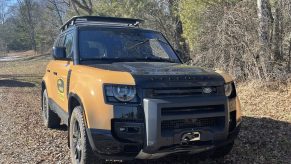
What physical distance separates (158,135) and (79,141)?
1250 millimetres

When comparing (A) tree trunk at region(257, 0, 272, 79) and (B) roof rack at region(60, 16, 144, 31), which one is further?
(A) tree trunk at region(257, 0, 272, 79)

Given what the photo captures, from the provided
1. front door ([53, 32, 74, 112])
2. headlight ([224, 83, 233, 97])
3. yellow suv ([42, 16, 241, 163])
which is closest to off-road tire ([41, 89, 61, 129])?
front door ([53, 32, 74, 112])

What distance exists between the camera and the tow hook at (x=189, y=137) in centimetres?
449

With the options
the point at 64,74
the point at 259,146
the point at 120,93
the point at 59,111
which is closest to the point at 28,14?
the point at 59,111

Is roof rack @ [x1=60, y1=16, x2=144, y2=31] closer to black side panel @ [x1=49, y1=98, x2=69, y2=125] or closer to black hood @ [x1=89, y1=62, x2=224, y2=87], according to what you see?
black side panel @ [x1=49, y1=98, x2=69, y2=125]

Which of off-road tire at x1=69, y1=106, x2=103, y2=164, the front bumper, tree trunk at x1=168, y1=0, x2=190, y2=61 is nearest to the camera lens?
the front bumper

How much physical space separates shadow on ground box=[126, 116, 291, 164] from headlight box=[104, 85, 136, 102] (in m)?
1.49

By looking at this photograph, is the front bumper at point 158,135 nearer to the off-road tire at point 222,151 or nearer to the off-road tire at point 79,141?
the off-road tire at point 79,141

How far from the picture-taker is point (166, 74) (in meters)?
4.62

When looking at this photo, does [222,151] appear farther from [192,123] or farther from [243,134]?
[243,134]

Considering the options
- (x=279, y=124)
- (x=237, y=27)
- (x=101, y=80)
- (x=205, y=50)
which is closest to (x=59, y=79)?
(x=101, y=80)

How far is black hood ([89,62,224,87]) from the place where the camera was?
14.7ft

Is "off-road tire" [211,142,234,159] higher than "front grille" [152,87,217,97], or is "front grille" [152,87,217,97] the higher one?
"front grille" [152,87,217,97]

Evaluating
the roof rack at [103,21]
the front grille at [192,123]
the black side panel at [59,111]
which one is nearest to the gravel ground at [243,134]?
the black side panel at [59,111]
